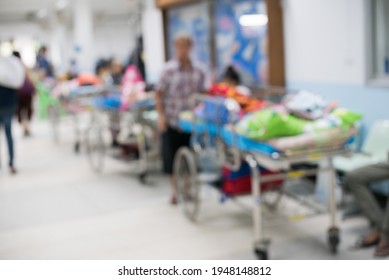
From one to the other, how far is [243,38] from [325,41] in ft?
4.72

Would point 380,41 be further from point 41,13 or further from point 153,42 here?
point 153,42

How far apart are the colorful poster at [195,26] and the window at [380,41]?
266 centimetres

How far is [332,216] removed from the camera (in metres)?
3.12

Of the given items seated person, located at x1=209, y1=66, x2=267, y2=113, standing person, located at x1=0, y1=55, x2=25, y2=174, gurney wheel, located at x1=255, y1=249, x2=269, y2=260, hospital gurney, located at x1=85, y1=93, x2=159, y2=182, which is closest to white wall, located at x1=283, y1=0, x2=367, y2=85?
seated person, located at x1=209, y1=66, x2=267, y2=113

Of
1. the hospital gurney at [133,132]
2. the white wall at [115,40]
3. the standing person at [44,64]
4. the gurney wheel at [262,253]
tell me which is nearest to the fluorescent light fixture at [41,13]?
the white wall at [115,40]

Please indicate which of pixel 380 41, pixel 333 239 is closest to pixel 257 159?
pixel 333 239

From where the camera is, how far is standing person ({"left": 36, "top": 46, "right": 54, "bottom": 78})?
5.18 meters

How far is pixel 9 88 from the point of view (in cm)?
454

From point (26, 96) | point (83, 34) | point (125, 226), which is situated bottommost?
point (125, 226)

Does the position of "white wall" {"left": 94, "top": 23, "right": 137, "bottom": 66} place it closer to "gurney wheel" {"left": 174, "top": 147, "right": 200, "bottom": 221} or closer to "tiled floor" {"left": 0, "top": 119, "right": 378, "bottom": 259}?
"tiled floor" {"left": 0, "top": 119, "right": 378, "bottom": 259}

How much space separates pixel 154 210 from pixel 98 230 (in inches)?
22.4

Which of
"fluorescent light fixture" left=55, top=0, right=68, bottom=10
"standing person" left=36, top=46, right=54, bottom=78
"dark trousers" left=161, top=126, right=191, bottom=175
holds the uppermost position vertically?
"fluorescent light fixture" left=55, top=0, right=68, bottom=10

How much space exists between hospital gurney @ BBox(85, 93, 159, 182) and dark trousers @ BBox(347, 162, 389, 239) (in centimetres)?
208
